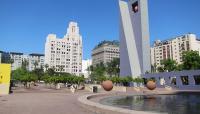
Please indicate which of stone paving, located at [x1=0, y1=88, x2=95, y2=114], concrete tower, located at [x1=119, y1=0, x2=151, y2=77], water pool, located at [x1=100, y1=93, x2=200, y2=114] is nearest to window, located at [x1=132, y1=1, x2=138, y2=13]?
concrete tower, located at [x1=119, y1=0, x2=151, y2=77]

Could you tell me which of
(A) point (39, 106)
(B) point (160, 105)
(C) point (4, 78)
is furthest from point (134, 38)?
(A) point (39, 106)

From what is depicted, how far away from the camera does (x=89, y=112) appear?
51.9 ft

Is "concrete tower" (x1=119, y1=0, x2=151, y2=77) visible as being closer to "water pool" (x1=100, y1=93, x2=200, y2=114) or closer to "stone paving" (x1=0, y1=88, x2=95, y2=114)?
"water pool" (x1=100, y1=93, x2=200, y2=114)

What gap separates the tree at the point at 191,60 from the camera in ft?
282

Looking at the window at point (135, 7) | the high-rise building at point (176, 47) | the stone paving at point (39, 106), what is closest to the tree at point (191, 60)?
the window at point (135, 7)

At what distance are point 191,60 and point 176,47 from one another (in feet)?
324

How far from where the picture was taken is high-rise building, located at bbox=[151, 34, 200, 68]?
174 m

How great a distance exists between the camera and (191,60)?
86.9 m

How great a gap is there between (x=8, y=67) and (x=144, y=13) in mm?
59913

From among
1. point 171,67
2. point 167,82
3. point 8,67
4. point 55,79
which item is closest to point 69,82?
point 55,79

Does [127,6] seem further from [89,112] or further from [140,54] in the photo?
[89,112]

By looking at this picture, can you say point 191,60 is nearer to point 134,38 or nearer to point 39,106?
point 134,38

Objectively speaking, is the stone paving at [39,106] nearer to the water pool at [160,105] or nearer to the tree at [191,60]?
the water pool at [160,105]

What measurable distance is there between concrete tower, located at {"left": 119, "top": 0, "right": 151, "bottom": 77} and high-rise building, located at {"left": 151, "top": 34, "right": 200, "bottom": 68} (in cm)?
7652
